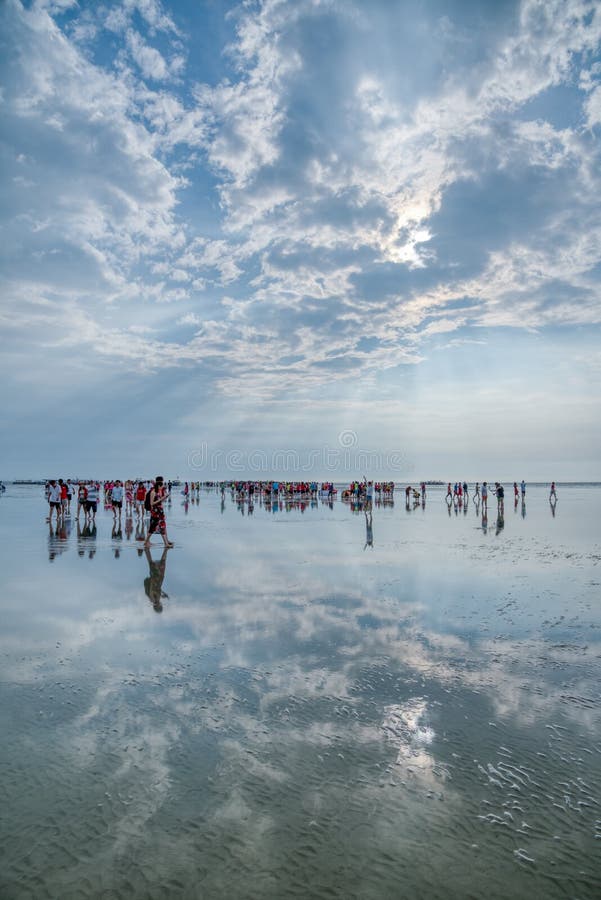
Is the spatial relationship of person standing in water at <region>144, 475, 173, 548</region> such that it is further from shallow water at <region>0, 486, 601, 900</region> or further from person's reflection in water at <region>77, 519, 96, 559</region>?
shallow water at <region>0, 486, 601, 900</region>

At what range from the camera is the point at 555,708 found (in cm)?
565

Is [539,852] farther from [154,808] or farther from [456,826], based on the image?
[154,808]

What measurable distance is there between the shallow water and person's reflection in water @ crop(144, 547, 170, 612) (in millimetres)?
117

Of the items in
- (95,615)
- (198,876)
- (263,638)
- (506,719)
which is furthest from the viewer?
(95,615)

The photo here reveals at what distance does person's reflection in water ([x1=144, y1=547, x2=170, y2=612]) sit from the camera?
10320 millimetres

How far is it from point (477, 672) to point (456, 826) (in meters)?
3.21

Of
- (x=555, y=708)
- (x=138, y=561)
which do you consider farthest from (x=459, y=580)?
(x=138, y=561)

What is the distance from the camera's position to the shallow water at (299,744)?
10.9 feet

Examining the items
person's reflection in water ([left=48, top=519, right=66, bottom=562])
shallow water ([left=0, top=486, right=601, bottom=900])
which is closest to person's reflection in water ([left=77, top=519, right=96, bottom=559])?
person's reflection in water ([left=48, top=519, right=66, bottom=562])

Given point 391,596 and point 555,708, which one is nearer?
point 555,708

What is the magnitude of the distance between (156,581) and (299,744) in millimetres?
8240

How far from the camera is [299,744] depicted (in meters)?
4.79

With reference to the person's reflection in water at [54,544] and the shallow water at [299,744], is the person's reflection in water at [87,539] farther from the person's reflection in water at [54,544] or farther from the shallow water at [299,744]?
the shallow water at [299,744]

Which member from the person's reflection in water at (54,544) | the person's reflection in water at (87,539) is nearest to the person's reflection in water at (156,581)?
the person's reflection in water at (87,539)
